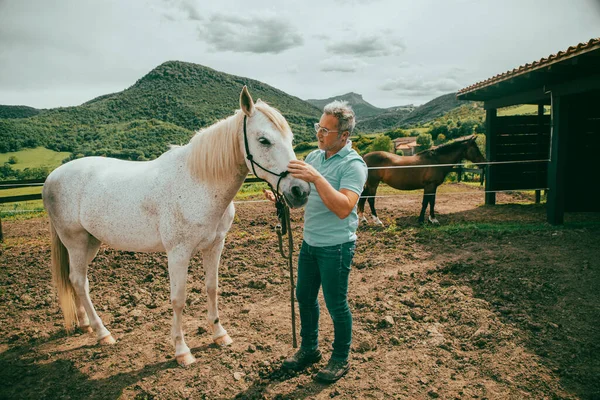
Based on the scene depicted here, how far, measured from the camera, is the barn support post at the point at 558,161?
266 inches

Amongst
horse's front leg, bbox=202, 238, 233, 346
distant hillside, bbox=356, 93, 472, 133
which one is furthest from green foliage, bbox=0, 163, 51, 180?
distant hillside, bbox=356, 93, 472, 133

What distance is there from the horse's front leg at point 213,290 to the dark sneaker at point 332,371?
95cm

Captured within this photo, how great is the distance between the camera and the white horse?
7.79 feet

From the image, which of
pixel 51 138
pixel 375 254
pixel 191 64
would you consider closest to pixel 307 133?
pixel 51 138

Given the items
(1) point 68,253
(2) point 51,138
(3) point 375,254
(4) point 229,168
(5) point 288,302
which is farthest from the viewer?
(2) point 51,138

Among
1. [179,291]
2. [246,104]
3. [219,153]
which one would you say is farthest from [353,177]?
[179,291]

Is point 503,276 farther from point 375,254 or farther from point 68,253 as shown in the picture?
point 68,253

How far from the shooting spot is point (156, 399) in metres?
2.43

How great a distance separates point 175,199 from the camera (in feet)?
8.80

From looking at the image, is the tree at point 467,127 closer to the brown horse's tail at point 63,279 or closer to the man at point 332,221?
the man at point 332,221

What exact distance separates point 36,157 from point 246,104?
58.2 meters

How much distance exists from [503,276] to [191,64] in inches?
4511

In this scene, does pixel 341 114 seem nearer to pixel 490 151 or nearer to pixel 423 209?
pixel 423 209

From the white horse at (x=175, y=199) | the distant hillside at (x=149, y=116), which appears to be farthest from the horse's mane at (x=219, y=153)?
the distant hillside at (x=149, y=116)
